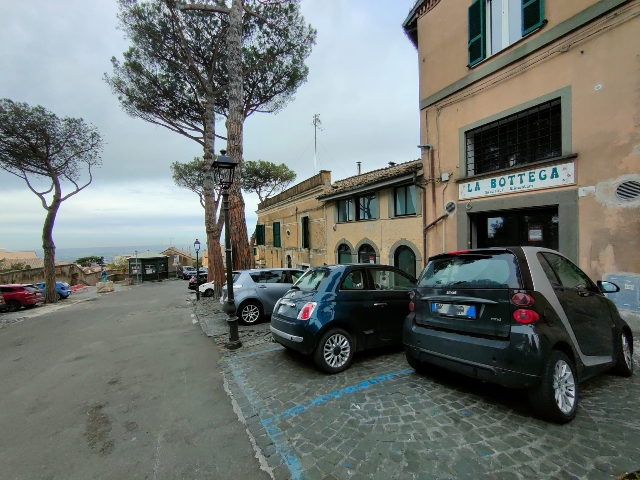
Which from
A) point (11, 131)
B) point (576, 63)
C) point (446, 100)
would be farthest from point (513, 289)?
point (11, 131)

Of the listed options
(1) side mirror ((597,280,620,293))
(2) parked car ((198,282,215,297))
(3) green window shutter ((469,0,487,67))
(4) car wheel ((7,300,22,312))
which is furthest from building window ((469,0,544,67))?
(4) car wheel ((7,300,22,312))

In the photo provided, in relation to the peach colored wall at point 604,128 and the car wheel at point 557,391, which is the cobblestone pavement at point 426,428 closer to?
the car wheel at point 557,391

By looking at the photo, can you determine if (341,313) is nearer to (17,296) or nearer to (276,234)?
(276,234)

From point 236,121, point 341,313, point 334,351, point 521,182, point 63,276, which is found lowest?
point 63,276

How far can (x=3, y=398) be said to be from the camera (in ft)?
13.3

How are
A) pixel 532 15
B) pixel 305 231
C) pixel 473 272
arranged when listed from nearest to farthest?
pixel 473 272 → pixel 532 15 → pixel 305 231

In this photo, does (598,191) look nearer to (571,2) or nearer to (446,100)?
(571,2)

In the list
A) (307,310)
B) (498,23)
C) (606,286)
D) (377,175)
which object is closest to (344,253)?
(377,175)

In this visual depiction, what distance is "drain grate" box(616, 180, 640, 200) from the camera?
5.03 meters

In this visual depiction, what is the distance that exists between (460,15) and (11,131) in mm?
20845

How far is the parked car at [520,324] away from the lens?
8.72 ft

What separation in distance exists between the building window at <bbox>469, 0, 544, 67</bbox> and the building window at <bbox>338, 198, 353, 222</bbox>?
20.7ft

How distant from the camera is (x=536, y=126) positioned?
6535mm

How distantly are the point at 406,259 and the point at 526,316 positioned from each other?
7.13 m
